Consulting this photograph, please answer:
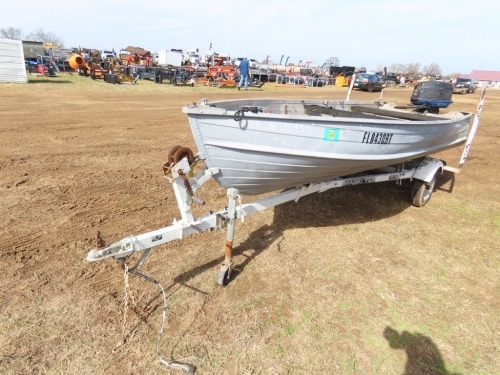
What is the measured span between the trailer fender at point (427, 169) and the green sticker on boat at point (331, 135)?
2.37 m

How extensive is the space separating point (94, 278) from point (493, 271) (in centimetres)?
429

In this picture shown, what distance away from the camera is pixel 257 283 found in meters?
3.38

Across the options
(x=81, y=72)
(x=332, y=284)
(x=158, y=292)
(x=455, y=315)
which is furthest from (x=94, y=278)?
(x=81, y=72)

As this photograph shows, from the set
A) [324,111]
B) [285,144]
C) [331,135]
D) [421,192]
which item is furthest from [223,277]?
[421,192]

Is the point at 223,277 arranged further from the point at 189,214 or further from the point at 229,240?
the point at 189,214

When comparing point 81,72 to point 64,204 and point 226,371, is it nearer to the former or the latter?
point 64,204

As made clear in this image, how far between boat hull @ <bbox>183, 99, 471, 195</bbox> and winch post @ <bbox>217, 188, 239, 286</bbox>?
0.81 ft

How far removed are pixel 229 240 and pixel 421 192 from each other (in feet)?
11.5

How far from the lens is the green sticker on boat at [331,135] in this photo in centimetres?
322

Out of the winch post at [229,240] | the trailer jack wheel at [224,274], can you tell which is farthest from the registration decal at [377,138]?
the trailer jack wheel at [224,274]

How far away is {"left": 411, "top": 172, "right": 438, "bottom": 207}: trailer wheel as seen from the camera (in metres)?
5.15

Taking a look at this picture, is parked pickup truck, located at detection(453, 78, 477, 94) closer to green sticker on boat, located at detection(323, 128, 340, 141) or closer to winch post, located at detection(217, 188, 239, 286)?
green sticker on boat, located at detection(323, 128, 340, 141)

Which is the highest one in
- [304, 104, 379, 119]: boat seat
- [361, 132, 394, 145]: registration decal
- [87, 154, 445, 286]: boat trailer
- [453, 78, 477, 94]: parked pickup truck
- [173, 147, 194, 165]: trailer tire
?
[453, 78, 477, 94]: parked pickup truck

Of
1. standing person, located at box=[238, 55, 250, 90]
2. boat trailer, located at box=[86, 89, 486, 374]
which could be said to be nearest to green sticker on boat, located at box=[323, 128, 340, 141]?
boat trailer, located at box=[86, 89, 486, 374]
